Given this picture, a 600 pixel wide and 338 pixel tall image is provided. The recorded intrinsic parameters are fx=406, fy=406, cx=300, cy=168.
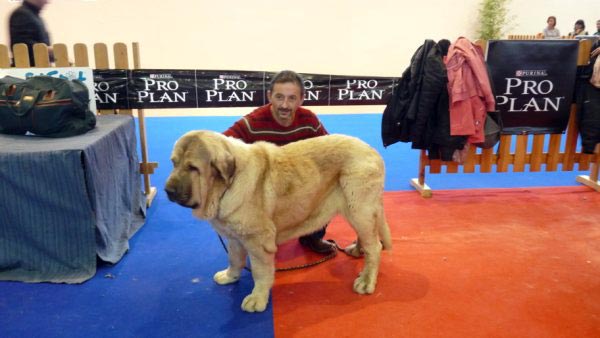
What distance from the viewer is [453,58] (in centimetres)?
448

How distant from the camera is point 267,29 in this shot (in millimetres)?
10539

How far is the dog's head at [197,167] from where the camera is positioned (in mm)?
2242

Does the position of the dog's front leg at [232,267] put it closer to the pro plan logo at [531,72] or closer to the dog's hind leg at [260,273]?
the dog's hind leg at [260,273]

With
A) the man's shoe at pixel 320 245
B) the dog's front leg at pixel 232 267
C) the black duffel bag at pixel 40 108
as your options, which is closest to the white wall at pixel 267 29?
the black duffel bag at pixel 40 108

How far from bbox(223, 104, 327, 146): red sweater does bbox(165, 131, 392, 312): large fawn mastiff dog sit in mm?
586

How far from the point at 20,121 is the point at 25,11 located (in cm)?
223

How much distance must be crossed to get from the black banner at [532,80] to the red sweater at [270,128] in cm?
250

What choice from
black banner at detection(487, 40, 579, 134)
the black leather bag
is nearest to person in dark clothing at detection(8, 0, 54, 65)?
the black leather bag

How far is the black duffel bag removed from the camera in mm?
3367

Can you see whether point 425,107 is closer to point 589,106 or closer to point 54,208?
point 589,106

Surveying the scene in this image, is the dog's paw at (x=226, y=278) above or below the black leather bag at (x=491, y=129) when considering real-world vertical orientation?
below

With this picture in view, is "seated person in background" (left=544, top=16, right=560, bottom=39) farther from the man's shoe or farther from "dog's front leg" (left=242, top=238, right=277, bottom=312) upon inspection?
"dog's front leg" (left=242, top=238, right=277, bottom=312)

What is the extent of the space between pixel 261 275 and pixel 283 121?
1.29 metres

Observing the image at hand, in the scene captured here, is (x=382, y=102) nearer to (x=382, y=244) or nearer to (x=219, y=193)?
(x=382, y=244)
